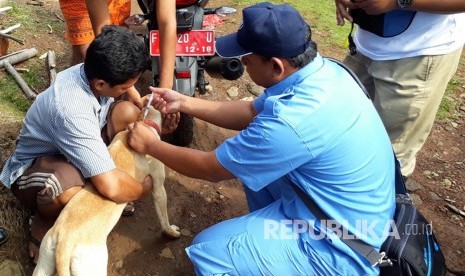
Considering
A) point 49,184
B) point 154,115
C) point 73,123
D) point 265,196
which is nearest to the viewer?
point 73,123

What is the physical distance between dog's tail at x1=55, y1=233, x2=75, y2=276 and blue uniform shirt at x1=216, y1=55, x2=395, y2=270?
2.82ft

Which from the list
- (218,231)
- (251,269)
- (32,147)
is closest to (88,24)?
(32,147)

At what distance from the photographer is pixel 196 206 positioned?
3514 millimetres

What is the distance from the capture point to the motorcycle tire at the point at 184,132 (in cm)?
370

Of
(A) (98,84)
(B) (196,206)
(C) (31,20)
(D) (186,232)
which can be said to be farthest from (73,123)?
(C) (31,20)

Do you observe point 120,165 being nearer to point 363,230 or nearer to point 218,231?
point 218,231

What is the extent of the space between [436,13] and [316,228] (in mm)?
1436

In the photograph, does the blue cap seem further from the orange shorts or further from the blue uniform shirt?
the orange shorts

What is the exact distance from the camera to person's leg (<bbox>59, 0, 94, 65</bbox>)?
11.9ft

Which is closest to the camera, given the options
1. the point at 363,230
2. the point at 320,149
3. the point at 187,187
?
the point at 320,149

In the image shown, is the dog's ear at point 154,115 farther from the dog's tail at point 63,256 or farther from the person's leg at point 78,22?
the person's leg at point 78,22

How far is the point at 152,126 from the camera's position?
9.29 ft

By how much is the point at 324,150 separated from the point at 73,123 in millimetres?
1334

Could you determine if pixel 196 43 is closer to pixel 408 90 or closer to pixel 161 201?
pixel 161 201
